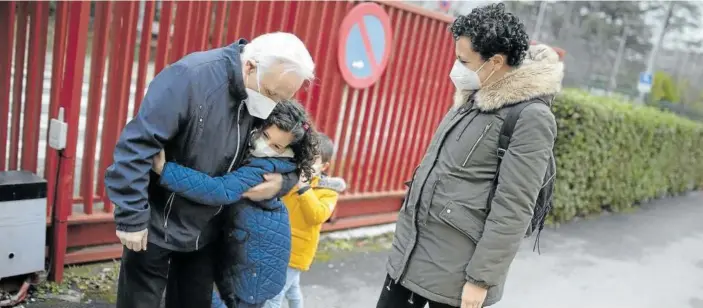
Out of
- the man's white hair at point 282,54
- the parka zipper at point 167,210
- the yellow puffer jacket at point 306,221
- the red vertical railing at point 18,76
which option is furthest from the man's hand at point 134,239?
the red vertical railing at point 18,76

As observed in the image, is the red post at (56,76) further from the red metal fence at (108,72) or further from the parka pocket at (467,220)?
the parka pocket at (467,220)

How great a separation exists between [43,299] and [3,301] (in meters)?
0.21

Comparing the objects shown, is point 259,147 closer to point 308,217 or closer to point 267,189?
point 267,189

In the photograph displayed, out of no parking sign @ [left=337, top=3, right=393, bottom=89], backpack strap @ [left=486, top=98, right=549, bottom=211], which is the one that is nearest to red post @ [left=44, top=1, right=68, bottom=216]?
no parking sign @ [left=337, top=3, right=393, bottom=89]

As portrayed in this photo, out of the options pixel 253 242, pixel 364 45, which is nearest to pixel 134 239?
pixel 253 242

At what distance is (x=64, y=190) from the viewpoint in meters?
3.30

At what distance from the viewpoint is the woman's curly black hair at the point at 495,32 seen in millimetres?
2186

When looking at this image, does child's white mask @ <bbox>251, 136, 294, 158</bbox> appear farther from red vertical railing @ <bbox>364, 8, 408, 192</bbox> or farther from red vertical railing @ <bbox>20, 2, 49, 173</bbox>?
red vertical railing @ <bbox>364, 8, 408, 192</bbox>

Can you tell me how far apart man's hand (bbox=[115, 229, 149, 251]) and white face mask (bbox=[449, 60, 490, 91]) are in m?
1.32

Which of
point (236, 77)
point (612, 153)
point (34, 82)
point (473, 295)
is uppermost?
point (236, 77)

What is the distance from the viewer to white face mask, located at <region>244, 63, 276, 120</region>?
2219mm

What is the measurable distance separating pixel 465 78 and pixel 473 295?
0.83 m

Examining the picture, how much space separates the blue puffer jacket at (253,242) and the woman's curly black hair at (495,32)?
885mm

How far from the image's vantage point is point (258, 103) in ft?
7.38
